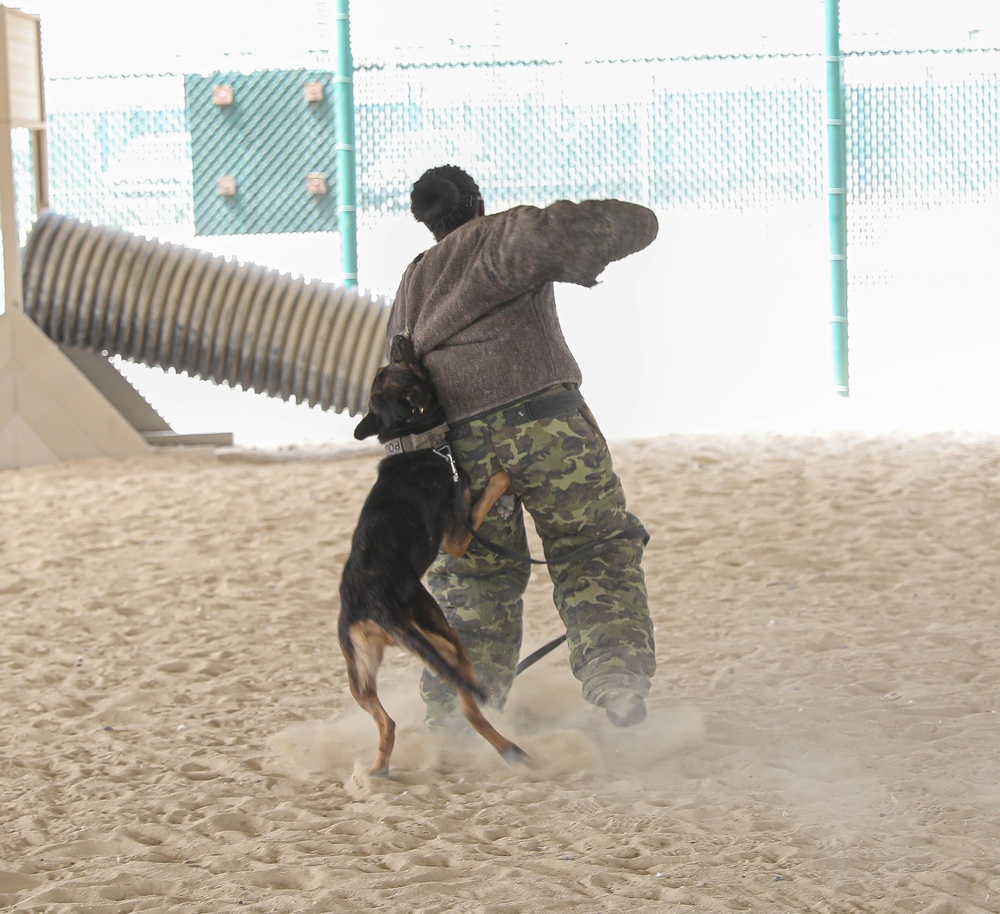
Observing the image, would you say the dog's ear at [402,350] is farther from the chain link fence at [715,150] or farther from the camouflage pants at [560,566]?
the chain link fence at [715,150]

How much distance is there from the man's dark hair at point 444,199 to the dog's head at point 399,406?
406 millimetres

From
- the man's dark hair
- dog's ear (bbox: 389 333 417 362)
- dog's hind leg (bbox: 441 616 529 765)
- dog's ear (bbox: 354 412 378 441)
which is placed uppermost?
the man's dark hair

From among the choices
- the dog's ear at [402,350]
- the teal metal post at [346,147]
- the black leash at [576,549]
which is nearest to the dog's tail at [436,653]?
the black leash at [576,549]

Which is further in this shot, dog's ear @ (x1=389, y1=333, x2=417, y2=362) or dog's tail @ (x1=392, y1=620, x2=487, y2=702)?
dog's ear @ (x1=389, y1=333, x2=417, y2=362)

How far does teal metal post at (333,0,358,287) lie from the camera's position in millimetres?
9008

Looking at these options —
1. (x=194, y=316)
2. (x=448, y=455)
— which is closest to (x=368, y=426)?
(x=448, y=455)

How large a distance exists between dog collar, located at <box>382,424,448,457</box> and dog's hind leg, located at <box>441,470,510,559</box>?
160 millimetres

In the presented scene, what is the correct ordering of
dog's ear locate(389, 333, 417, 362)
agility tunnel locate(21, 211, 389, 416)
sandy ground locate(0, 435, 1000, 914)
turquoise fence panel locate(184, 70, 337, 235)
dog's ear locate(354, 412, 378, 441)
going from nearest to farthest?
sandy ground locate(0, 435, 1000, 914) < dog's ear locate(354, 412, 378, 441) < dog's ear locate(389, 333, 417, 362) < agility tunnel locate(21, 211, 389, 416) < turquoise fence panel locate(184, 70, 337, 235)

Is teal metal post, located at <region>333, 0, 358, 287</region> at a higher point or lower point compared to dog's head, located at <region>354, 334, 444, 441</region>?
higher

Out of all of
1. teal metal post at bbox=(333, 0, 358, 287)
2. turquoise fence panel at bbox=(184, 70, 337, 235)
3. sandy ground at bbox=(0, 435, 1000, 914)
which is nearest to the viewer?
sandy ground at bbox=(0, 435, 1000, 914)

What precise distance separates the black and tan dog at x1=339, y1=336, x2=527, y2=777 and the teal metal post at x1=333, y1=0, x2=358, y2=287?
5.98 m

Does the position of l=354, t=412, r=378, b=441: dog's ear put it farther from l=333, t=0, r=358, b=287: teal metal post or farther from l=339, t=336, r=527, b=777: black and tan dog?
l=333, t=0, r=358, b=287: teal metal post

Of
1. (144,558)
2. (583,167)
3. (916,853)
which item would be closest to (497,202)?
(583,167)

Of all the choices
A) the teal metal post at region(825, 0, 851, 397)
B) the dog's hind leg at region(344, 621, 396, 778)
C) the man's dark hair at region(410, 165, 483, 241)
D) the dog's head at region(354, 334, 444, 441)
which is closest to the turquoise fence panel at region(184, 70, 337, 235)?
the teal metal post at region(825, 0, 851, 397)
